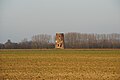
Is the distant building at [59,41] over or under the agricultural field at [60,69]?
over

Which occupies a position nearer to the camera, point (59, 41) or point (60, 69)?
point (60, 69)

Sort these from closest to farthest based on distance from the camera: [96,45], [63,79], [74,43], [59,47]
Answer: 1. [63,79]
2. [59,47]
3. [96,45]
4. [74,43]

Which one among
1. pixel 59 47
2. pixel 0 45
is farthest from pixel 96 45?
pixel 0 45

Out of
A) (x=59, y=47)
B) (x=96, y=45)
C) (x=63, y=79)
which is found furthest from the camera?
(x=96, y=45)

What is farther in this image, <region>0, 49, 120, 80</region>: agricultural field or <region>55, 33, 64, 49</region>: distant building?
<region>55, 33, 64, 49</region>: distant building

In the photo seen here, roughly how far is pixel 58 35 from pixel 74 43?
20.6 m

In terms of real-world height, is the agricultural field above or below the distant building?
below

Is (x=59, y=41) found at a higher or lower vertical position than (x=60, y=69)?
higher

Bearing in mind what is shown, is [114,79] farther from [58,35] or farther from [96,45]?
[96,45]

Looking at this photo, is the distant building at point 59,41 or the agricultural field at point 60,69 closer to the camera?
the agricultural field at point 60,69

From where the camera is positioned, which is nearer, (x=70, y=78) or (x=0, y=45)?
(x=70, y=78)

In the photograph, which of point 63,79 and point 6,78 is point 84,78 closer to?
point 63,79

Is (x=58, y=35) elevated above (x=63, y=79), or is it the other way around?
(x=58, y=35)

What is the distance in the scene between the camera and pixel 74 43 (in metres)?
104
